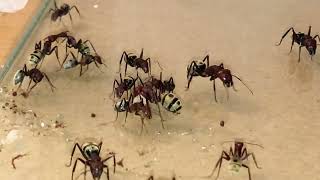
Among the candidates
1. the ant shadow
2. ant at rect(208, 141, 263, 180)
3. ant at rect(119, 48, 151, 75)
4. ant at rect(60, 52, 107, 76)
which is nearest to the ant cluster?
ant at rect(119, 48, 151, 75)

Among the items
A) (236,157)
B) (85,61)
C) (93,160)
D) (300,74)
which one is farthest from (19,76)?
(300,74)

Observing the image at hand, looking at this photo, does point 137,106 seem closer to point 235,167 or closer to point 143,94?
point 143,94

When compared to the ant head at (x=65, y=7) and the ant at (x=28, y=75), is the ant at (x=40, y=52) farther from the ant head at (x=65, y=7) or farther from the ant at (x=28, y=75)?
the ant head at (x=65, y=7)

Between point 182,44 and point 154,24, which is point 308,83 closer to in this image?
point 182,44

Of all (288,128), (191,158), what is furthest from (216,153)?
(288,128)

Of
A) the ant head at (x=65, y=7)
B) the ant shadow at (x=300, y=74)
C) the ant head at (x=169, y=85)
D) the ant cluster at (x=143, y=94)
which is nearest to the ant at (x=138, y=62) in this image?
the ant cluster at (x=143, y=94)
